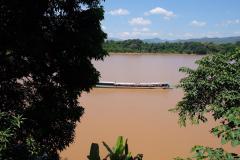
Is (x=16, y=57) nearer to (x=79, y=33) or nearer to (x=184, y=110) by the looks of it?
(x=79, y=33)

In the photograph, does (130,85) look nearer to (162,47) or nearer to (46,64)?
(46,64)

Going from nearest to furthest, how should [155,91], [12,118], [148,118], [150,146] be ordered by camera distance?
[12,118] < [150,146] < [148,118] < [155,91]

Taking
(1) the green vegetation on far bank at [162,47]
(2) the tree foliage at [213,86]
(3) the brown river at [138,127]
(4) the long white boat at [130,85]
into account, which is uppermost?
Result: (2) the tree foliage at [213,86]

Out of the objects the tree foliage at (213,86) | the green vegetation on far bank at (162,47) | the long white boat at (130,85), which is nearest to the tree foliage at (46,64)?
the tree foliage at (213,86)

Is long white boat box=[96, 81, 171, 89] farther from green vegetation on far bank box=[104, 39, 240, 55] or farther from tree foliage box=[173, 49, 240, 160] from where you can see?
green vegetation on far bank box=[104, 39, 240, 55]

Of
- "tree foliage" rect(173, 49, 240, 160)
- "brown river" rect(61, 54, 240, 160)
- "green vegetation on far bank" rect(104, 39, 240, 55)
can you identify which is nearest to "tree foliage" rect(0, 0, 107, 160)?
"tree foliage" rect(173, 49, 240, 160)

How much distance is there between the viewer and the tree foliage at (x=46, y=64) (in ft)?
18.8

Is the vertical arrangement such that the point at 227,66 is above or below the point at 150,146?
above

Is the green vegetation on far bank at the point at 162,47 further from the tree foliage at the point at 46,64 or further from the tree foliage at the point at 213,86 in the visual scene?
the tree foliage at the point at 46,64

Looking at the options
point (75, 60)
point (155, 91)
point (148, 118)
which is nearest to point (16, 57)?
point (75, 60)

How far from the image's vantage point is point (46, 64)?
6449 mm

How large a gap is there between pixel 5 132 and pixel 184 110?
6147 mm

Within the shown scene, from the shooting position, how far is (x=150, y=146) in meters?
13.6

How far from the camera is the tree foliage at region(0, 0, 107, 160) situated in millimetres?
5738
